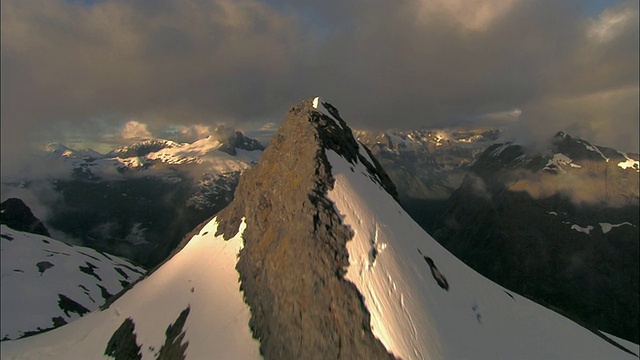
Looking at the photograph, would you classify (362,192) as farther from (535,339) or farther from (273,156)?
(535,339)

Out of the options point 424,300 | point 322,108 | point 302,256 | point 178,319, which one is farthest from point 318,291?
point 322,108

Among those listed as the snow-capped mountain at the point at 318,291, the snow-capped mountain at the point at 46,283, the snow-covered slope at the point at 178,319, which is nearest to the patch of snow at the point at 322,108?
the snow-capped mountain at the point at 318,291

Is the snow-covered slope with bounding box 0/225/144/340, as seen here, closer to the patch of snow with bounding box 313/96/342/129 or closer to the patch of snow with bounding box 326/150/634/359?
the patch of snow with bounding box 313/96/342/129

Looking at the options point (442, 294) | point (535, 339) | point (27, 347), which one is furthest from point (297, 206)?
point (27, 347)

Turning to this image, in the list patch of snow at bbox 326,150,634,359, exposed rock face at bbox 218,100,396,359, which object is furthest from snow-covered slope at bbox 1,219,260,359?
patch of snow at bbox 326,150,634,359

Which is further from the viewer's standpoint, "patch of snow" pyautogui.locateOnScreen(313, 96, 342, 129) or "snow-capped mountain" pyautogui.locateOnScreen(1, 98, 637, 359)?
"patch of snow" pyautogui.locateOnScreen(313, 96, 342, 129)

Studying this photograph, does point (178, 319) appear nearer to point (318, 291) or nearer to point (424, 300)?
point (318, 291)
